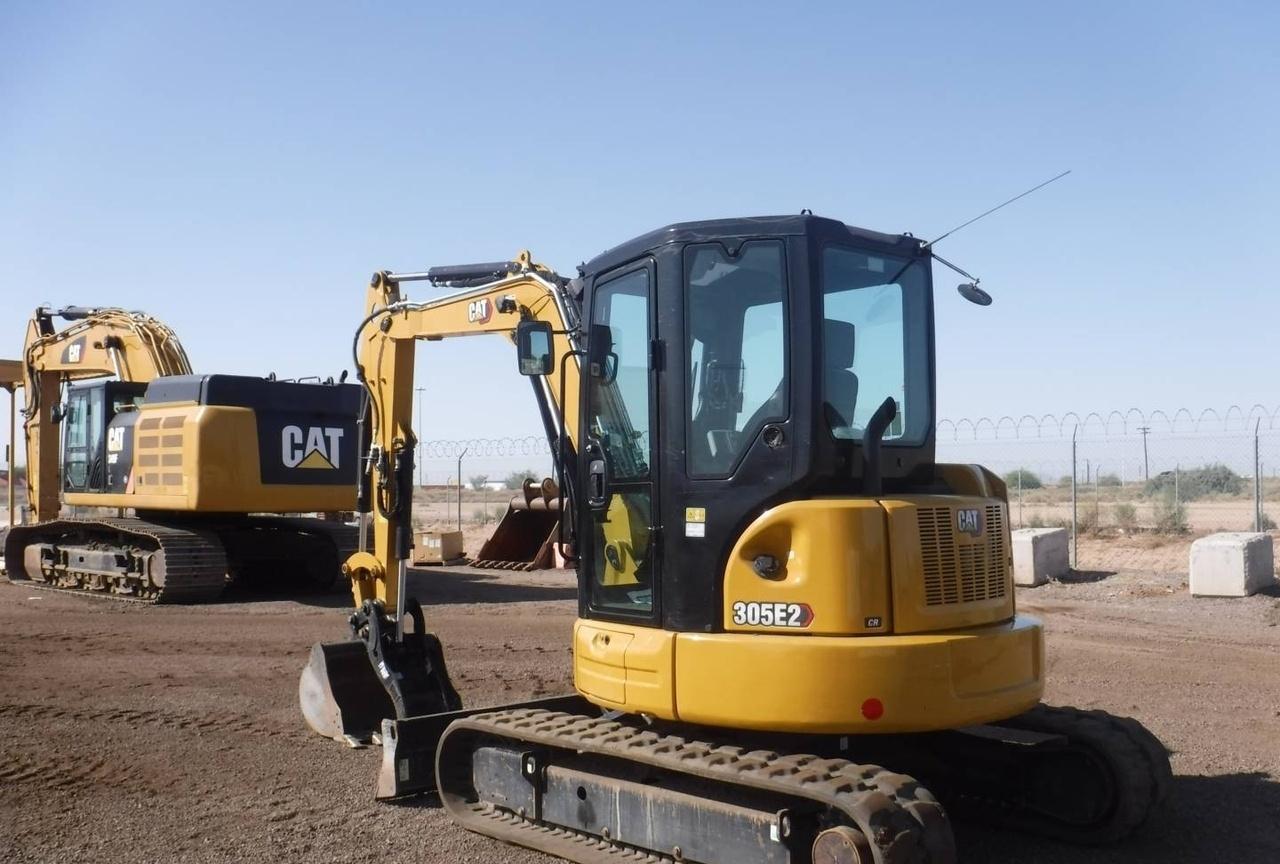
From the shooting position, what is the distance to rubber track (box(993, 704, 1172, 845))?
592 centimetres

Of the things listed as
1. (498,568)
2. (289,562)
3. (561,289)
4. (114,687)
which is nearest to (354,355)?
(561,289)

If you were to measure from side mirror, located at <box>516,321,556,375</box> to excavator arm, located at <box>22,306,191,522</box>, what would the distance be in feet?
44.4

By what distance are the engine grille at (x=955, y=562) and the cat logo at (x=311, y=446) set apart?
12622 mm

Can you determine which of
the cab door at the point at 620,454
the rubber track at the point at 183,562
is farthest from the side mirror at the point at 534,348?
the rubber track at the point at 183,562

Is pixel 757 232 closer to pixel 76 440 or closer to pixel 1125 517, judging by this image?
pixel 76 440

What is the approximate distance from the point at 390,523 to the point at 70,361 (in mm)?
14283

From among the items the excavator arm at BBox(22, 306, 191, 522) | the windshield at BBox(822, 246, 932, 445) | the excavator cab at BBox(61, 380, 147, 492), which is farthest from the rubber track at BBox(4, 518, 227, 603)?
the windshield at BBox(822, 246, 932, 445)

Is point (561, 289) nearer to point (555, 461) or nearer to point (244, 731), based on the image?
point (555, 461)

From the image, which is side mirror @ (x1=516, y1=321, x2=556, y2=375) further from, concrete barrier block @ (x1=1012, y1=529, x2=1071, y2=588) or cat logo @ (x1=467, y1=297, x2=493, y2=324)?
concrete barrier block @ (x1=1012, y1=529, x2=1071, y2=588)

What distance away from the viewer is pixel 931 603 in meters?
5.39

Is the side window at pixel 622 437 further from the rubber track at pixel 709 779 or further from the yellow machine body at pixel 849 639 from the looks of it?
the rubber track at pixel 709 779

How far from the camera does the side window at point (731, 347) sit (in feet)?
18.2

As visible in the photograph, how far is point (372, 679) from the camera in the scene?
8.16m

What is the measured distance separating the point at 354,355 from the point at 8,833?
3.54 meters
